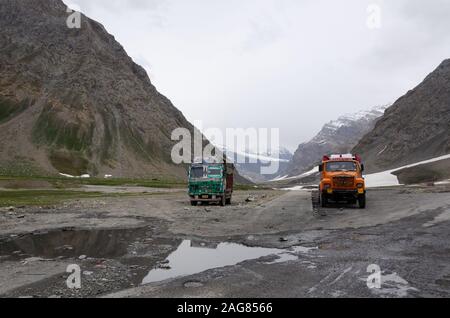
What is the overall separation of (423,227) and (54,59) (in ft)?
586

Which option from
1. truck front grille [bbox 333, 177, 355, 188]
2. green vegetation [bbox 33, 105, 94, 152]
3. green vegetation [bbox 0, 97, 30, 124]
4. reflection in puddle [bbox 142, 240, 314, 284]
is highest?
green vegetation [bbox 0, 97, 30, 124]

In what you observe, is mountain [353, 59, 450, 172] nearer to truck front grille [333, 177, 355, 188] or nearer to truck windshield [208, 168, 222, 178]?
truck windshield [208, 168, 222, 178]

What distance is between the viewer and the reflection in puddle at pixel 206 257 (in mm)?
10911

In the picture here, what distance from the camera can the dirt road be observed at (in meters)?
8.96

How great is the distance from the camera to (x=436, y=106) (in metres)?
172

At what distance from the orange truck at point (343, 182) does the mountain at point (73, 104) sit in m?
111

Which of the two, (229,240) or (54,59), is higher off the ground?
(54,59)

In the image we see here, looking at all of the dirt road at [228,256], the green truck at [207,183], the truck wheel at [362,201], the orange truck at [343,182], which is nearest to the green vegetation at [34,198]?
the green truck at [207,183]

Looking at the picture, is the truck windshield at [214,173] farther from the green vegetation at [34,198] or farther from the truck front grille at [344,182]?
the green vegetation at [34,198]

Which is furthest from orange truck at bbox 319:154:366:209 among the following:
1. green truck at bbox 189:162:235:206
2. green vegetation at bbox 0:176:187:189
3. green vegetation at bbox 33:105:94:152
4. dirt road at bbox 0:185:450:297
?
green vegetation at bbox 33:105:94:152

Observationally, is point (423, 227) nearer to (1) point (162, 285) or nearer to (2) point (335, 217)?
(2) point (335, 217)

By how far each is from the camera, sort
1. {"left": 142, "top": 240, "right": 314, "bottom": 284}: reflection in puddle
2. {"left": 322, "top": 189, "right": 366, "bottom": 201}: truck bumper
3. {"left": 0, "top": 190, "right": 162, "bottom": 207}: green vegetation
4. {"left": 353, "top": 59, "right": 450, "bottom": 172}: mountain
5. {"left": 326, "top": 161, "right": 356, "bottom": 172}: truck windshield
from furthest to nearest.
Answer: {"left": 353, "top": 59, "right": 450, "bottom": 172}: mountain, {"left": 0, "top": 190, "right": 162, "bottom": 207}: green vegetation, {"left": 326, "top": 161, "right": 356, "bottom": 172}: truck windshield, {"left": 322, "top": 189, "right": 366, "bottom": 201}: truck bumper, {"left": 142, "top": 240, "right": 314, "bottom": 284}: reflection in puddle

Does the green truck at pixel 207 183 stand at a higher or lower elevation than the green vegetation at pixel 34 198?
higher
